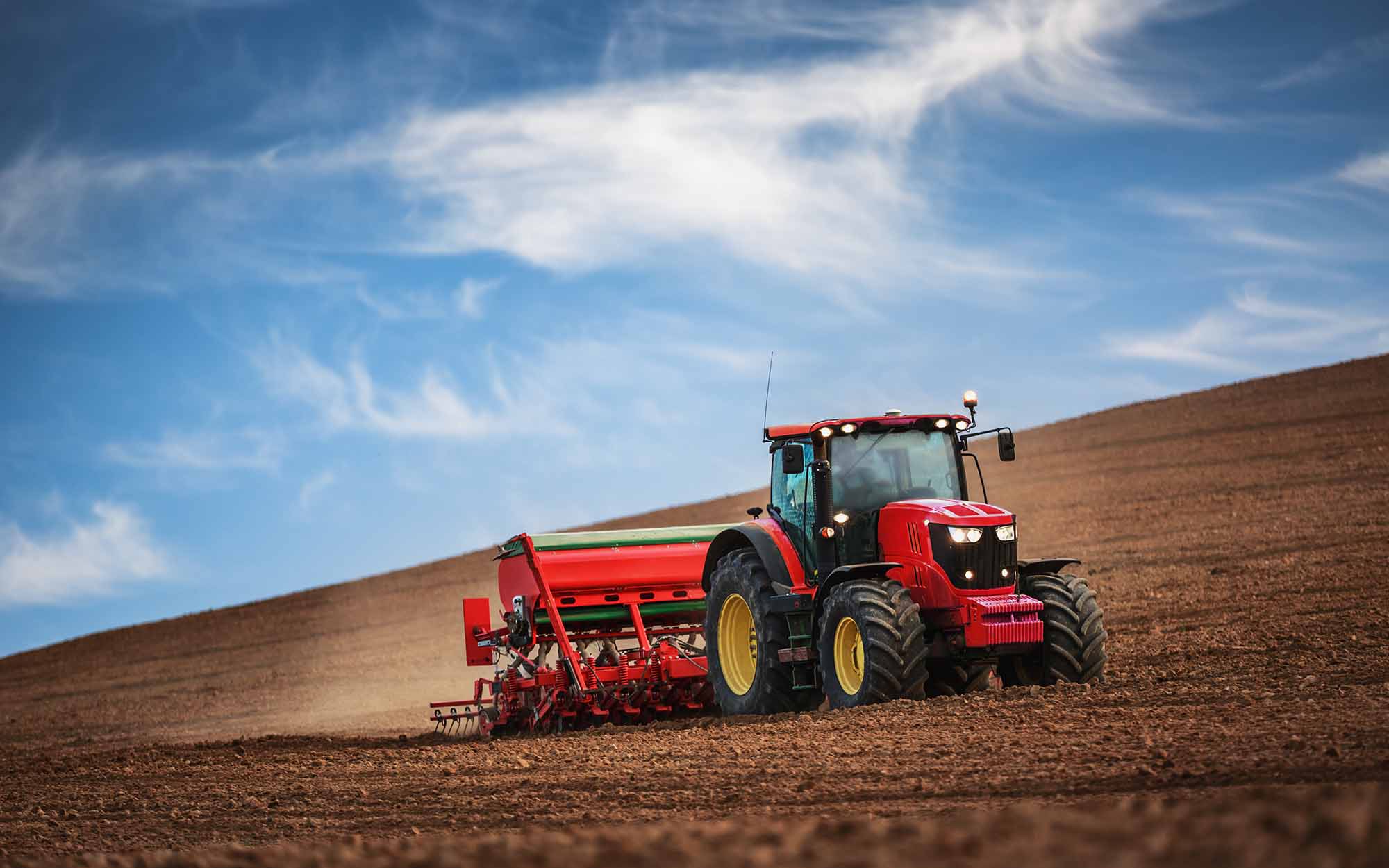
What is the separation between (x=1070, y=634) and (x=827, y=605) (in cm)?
192

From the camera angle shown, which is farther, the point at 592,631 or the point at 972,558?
the point at 592,631

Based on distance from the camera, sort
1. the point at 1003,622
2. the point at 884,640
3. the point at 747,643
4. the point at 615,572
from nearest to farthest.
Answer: the point at 884,640 < the point at 1003,622 < the point at 747,643 < the point at 615,572

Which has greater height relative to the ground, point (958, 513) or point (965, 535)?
point (958, 513)

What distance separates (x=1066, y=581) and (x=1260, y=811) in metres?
6.54

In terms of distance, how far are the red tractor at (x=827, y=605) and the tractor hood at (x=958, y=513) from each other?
2 centimetres

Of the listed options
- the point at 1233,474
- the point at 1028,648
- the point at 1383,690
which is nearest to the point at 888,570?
the point at 1028,648

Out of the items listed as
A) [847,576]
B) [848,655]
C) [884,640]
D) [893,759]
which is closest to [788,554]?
[847,576]

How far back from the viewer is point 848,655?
1078 cm

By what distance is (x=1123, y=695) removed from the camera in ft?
33.2

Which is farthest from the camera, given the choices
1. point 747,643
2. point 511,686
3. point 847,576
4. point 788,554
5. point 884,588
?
point 511,686

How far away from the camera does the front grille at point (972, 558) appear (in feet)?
35.0

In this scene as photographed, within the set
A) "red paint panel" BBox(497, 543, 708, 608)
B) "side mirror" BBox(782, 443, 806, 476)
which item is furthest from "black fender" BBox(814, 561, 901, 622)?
"red paint panel" BBox(497, 543, 708, 608)

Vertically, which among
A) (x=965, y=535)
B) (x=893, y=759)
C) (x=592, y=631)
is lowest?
(x=893, y=759)

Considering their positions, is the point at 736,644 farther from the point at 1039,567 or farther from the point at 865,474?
the point at 1039,567
